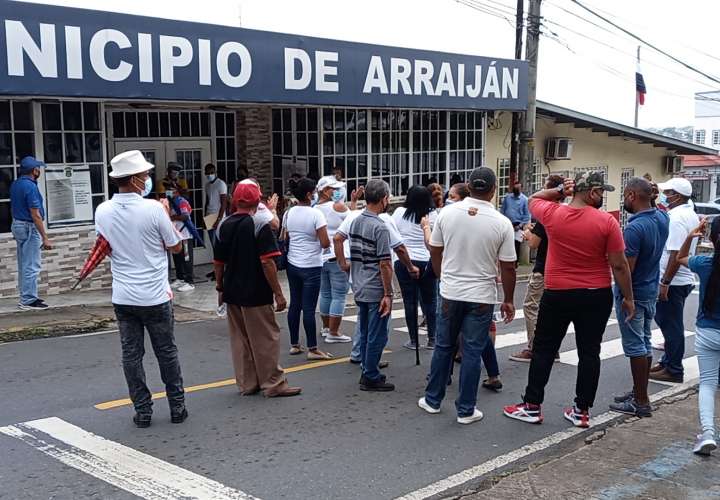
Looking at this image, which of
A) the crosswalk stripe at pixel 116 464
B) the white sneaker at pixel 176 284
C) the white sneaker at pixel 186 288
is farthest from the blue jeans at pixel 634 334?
the white sneaker at pixel 176 284

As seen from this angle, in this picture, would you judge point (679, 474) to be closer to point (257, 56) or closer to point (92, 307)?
point (92, 307)

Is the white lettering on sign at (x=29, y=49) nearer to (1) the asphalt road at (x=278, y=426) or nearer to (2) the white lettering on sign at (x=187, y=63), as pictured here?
(2) the white lettering on sign at (x=187, y=63)

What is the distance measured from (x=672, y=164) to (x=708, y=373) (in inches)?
872

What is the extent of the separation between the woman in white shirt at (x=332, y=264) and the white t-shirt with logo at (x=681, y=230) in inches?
125

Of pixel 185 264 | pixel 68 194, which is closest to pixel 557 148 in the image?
pixel 185 264

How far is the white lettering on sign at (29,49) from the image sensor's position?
9000 mm

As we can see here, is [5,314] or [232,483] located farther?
[5,314]

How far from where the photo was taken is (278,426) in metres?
5.82

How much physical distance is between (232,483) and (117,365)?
3.20 m

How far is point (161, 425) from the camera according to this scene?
19.0 ft

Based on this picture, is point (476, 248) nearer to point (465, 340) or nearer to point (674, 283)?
point (465, 340)

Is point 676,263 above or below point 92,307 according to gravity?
above

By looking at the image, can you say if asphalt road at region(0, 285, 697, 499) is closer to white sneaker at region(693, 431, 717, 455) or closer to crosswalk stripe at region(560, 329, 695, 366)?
crosswalk stripe at region(560, 329, 695, 366)

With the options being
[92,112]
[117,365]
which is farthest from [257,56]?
[117,365]
